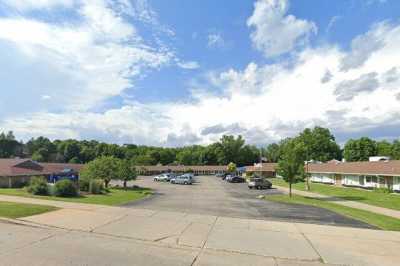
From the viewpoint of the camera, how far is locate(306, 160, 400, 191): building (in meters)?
44.1

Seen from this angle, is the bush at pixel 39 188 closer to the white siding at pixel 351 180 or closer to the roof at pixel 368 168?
the roof at pixel 368 168

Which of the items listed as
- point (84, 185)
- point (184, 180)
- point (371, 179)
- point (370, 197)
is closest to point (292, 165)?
point (370, 197)

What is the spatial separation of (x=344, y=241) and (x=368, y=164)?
4319 cm

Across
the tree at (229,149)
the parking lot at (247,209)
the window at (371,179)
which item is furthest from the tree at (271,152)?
the parking lot at (247,209)

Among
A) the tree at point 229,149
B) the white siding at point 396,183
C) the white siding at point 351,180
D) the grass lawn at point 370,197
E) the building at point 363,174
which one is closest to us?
the grass lawn at point 370,197

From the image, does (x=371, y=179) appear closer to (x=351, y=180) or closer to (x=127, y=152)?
(x=351, y=180)

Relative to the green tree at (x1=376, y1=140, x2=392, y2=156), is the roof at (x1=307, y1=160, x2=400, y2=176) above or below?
below

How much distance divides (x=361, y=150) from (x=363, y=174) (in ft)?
200

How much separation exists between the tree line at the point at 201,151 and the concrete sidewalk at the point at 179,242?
289 ft

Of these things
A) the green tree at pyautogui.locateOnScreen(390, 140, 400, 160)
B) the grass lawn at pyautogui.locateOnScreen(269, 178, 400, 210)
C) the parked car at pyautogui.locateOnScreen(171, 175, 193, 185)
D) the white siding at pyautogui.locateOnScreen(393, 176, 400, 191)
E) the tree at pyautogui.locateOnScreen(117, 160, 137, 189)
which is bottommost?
the grass lawn at pyautogui.locateOnScreen(269, 178, 400, 210)

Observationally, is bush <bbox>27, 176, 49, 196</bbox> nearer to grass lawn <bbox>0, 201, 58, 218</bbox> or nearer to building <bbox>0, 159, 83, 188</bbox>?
grass lawn <bbox>0, 201, 58, 218</bbox>

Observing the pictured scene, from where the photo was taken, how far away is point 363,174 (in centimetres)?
4956

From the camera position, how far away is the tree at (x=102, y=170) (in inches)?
1512

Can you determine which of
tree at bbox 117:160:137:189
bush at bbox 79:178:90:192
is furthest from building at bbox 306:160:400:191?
bush at bbox 79:178:90:192
